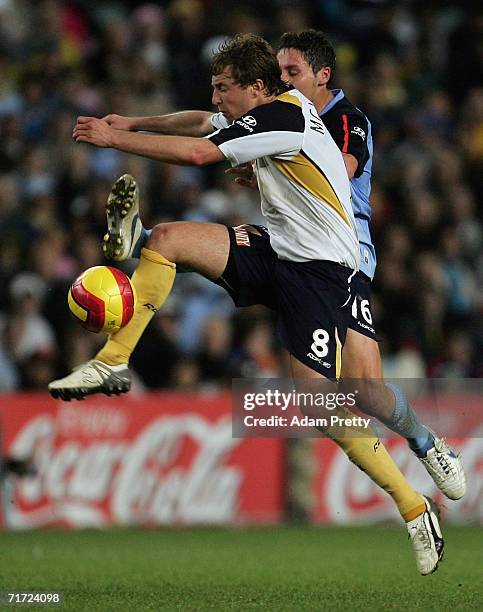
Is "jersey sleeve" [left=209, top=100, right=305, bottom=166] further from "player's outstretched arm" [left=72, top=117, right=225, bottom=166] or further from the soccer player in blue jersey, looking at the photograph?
the soccer player in blue jersey

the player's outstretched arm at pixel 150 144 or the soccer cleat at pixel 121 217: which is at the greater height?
the player's outstretched arm at pixel 150 144

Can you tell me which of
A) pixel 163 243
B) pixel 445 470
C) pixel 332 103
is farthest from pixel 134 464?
pixel 163 243

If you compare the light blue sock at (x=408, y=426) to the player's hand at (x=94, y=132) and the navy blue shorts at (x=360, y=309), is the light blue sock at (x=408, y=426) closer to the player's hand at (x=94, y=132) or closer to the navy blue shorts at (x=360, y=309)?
the navy blue shorts at (x=360, y=309)

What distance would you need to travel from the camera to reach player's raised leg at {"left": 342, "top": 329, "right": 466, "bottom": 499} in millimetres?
7676

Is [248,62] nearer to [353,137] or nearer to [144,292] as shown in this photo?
[353,137]

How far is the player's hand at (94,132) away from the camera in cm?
655

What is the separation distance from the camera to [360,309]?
25.2 ft

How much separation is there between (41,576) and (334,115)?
10.5ft

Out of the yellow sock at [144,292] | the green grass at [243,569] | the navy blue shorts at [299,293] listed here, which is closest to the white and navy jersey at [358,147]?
the navy blue shorts at [299,293]

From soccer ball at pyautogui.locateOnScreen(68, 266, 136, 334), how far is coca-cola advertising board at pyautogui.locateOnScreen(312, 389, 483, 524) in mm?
6046

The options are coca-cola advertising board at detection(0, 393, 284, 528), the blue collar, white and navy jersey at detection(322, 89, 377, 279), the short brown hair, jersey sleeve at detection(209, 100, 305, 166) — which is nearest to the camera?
jersey sleeve at detection(209, 100, 305, 166)

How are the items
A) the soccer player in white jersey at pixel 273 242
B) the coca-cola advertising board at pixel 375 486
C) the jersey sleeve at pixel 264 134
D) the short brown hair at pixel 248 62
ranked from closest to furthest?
the jersey sleeve at pixel 264 134, the soccer player in white jersey at pixel 273 242, the short brown hair at pixel 248 62, the coca-cola advertising board at pixel 375 486

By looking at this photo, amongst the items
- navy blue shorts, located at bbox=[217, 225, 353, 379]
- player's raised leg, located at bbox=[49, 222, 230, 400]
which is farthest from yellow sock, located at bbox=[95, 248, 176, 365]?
navy blue shorts, located at bbox=[217, 225, 353, 379]

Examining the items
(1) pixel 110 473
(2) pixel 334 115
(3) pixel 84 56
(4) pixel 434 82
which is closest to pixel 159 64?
(3) pixel 84 56
